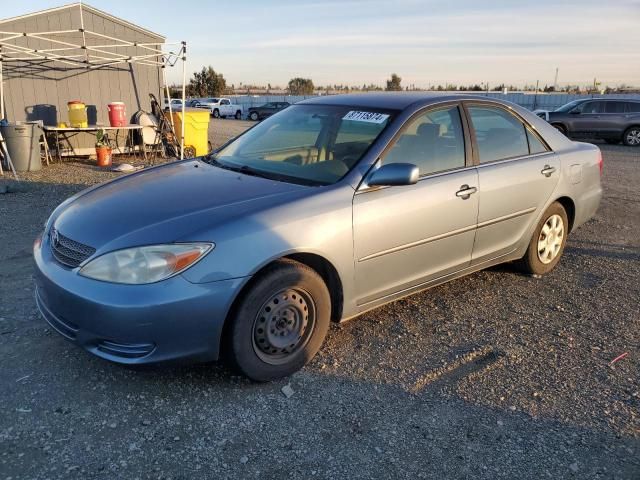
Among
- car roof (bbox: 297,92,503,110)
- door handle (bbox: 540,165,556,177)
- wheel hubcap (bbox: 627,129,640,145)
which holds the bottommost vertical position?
wheel hubcap (bbox: 627,129,640,145)

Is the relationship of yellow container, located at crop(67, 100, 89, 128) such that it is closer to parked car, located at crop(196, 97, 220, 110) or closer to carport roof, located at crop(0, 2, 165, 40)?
carport roof, located at crop(0, 2, 165, 40)

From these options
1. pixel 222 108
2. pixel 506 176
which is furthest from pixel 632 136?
pixel 222 108

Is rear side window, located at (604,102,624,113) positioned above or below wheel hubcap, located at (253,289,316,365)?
above

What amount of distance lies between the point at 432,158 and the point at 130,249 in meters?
2.19

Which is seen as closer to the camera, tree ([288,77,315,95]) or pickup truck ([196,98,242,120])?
pickup truck ([196,98,242,120])

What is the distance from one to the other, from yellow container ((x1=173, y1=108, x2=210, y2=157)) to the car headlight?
9.91 meters

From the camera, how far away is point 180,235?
→ 281cm

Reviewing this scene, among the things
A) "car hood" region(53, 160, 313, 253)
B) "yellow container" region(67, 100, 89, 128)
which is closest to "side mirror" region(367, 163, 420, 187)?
A: "car hood" region(53, 160, 313, 253)

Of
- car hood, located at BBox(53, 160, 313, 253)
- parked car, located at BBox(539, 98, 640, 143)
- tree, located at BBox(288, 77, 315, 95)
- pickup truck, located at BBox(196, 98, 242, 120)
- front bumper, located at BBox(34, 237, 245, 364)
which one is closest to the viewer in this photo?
front bumper, located at BBox(34, 237, 245, 364)

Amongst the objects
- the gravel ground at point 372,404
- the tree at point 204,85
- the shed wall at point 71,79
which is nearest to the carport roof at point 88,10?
the shed wall at point 71,79

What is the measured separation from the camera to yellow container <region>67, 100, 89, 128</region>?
1090 cm

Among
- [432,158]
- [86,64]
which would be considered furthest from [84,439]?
[86,64]

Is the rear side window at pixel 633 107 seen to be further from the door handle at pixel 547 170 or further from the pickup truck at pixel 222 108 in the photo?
the pickup truck at pixel 222 108

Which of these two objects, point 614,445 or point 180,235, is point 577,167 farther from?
point 180,235
